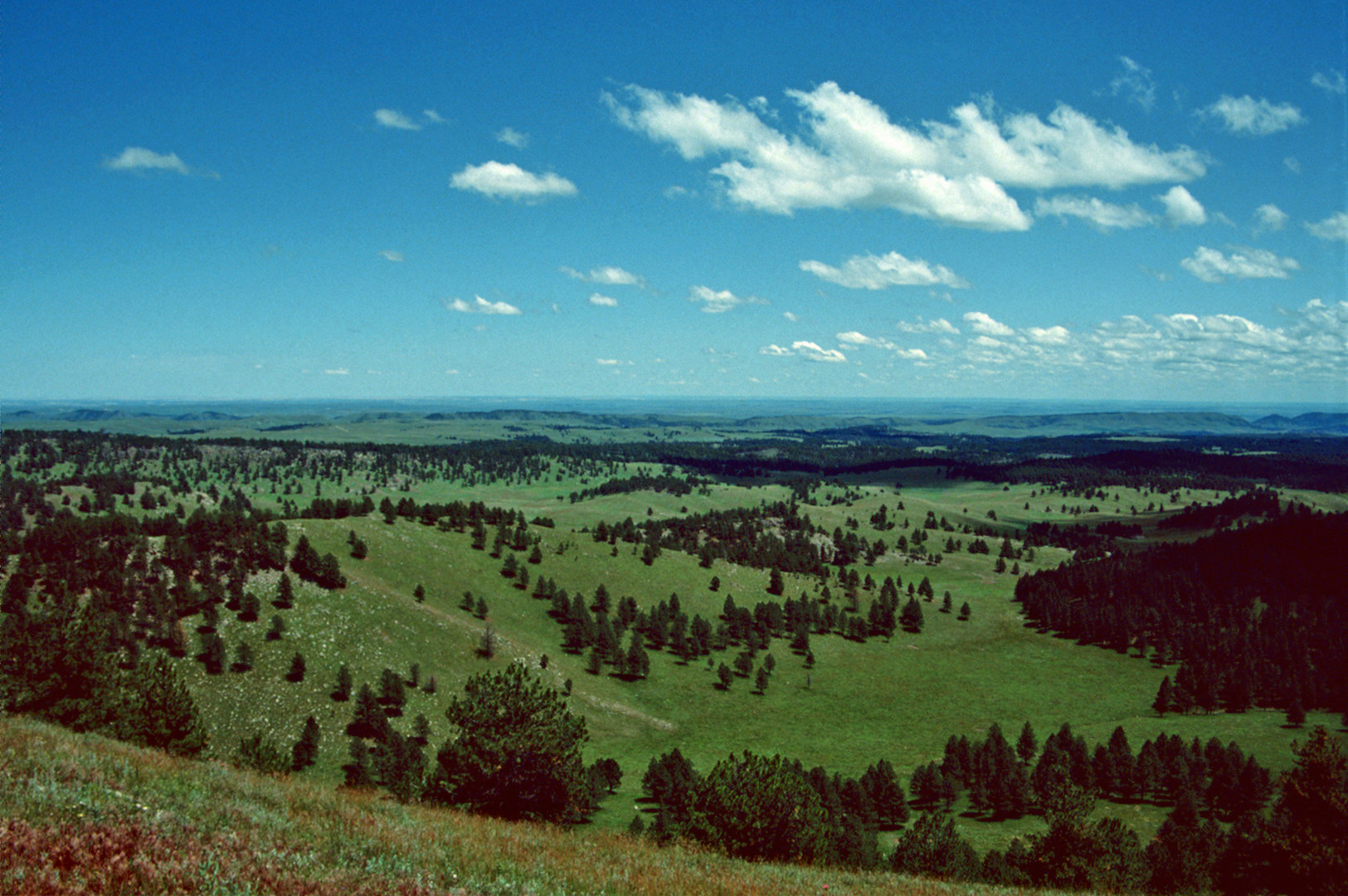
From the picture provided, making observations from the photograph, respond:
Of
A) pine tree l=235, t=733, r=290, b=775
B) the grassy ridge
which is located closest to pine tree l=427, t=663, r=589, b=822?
pine tree l=235, t=733, r=290, b=775

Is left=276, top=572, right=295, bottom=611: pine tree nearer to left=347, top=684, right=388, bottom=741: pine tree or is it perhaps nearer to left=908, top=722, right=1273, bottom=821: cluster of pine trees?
left=347, top=684, right=388, bottom=741: pine tree

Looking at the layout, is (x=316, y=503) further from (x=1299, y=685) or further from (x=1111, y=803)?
(x=1299, y=685)

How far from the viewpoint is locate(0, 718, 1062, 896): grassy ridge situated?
945 centimetres

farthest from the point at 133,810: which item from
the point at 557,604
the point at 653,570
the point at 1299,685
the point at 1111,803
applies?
the point at 1299,685

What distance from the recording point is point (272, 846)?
12047 millimetres

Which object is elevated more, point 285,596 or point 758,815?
point 758,815

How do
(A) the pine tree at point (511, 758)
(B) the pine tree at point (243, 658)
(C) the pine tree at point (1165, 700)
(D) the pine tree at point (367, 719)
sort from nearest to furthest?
(A) the pine tree at point (511, 758) < (D) the pine tree at point (367, 719) < (B) the pine tree at point (243, 658) < (C) the pine tree at point (1165, 700)

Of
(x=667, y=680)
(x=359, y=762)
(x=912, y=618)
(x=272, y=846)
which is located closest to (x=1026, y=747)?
(x=667, y=680)

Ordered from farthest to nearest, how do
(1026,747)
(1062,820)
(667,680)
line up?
(667,680), (1026,747), (1062,820)

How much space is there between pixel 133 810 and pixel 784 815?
90.7 ft

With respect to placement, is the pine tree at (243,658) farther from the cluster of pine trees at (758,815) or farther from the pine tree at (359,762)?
the cluster of pine trees at (758,815)

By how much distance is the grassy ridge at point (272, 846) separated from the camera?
31.0ft

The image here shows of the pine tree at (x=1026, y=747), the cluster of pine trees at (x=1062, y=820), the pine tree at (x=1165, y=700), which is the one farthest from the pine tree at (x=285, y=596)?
the pine tree at (x=1165, y=700)

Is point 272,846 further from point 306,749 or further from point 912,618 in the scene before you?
point 912,618
